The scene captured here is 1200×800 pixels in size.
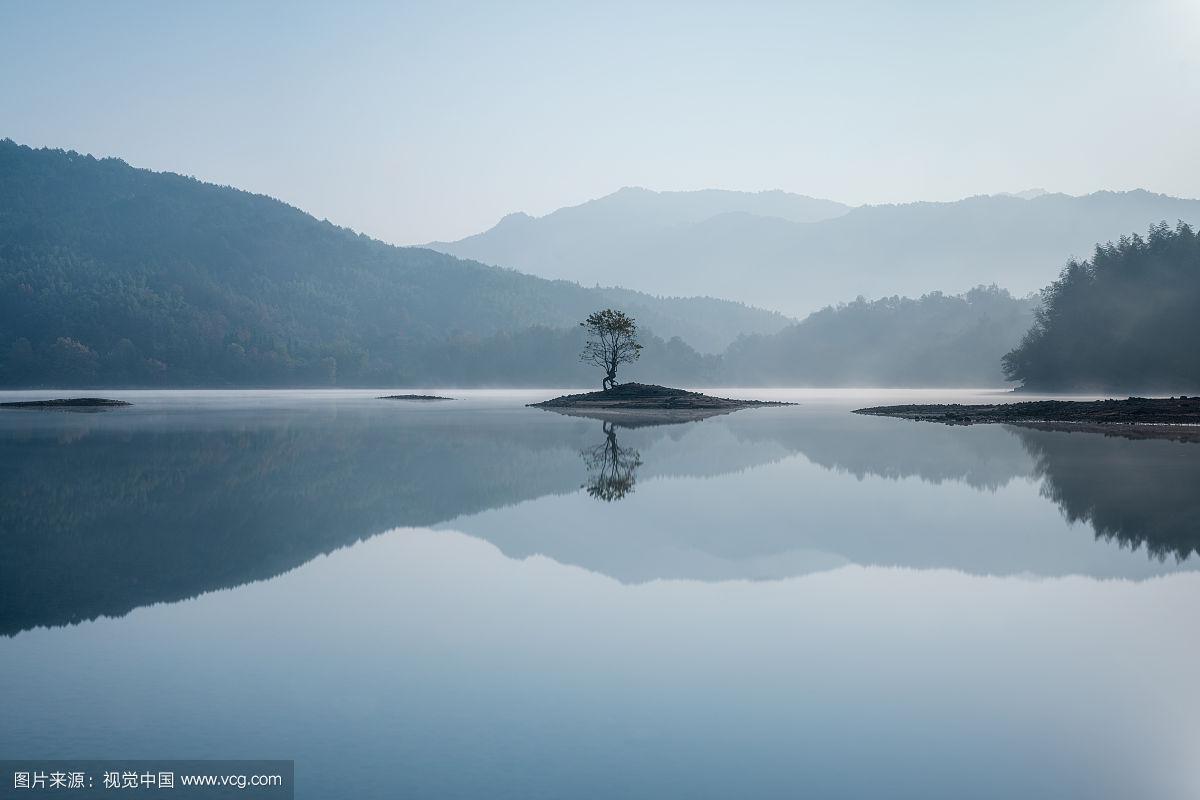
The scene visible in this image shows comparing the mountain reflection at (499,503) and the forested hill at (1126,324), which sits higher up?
the forested hill at (1126,324)

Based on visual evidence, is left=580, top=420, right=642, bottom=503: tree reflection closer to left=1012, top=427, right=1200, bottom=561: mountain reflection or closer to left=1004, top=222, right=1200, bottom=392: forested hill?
left=1012, top=427, right=1200, bottom=561: mountain reflection

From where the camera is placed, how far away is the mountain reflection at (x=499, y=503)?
12969mm

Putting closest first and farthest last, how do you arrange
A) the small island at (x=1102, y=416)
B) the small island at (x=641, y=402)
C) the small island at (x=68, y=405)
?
the small island at (x=1102, y=416) → the small island at (x=68, y=405) → the small island at (x=641, y=402)

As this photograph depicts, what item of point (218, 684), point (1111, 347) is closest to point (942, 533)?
point (218, 684)

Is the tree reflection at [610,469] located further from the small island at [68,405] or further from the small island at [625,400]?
the small island at [68,405]

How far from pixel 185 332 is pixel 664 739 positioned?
189 meters

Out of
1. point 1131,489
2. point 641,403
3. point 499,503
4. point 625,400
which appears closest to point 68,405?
point 625,400

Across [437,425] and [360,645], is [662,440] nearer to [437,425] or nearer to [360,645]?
[437,425]

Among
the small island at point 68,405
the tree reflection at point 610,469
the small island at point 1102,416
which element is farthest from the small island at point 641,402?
the tree reflection at point 610,469

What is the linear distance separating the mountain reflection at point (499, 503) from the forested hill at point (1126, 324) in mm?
63575

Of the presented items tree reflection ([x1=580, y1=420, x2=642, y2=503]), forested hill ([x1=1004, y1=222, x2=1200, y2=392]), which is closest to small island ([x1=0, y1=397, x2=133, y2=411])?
Answer: tree reflection ([x1=580, y1=420, x2=642, y2=503])

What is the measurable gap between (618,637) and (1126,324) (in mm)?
105701

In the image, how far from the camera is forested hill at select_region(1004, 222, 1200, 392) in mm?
91375

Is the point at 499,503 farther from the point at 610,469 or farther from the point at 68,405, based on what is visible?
the point at 68,405
